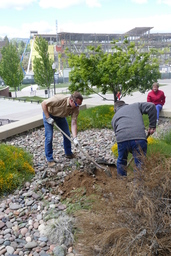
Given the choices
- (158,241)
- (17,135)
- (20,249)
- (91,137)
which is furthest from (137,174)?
(17,135)

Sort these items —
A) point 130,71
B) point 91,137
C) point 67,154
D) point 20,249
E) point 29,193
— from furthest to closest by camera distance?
point 130,71 → point 91,137 → point 67,154 → point 29,193 → point 20,249

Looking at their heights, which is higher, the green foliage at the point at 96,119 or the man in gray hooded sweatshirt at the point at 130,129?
the man in gray hooded sweatshirt at the point at 130,129

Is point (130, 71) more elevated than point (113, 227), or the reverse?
point (130, 71)

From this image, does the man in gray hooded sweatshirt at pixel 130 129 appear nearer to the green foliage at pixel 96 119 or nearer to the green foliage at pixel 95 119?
the green foliage at pixel 96 119

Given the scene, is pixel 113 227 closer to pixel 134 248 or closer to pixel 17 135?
pixel 134 248

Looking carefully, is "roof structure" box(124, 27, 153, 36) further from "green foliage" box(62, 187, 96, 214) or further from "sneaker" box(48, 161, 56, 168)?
"green foliage" box(62, 187, 96, 214)

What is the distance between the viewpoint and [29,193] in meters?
3.87

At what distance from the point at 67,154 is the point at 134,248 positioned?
9.78 feet

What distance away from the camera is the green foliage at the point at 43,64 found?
30.1m

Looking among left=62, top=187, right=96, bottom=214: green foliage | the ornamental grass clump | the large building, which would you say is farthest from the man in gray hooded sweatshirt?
the large building

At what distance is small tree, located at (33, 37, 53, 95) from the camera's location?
98.8 feet

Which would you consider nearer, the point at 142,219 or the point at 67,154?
the point at 142,219

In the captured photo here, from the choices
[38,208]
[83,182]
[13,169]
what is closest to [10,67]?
[13,169]

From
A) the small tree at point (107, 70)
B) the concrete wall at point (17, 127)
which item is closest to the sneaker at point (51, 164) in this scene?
the concrete wall at point (17, 127)
